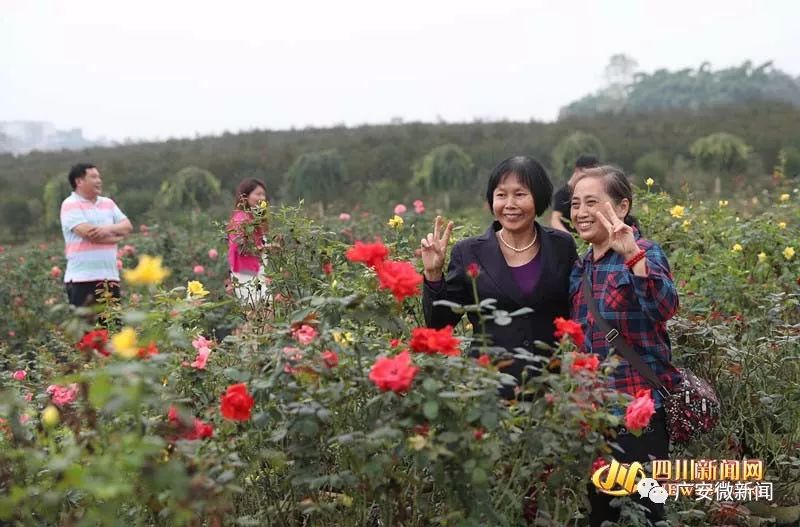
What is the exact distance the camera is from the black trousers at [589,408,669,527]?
2.03m

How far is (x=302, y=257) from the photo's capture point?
2.58 metres

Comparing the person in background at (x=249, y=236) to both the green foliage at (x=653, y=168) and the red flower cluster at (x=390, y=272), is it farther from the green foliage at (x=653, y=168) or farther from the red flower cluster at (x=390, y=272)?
the green foliage at (x=653, y=168)

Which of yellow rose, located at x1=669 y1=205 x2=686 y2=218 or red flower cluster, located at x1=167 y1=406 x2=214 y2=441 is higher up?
yellow rose, located at x1=669 y1=205 x2=686 y2=218

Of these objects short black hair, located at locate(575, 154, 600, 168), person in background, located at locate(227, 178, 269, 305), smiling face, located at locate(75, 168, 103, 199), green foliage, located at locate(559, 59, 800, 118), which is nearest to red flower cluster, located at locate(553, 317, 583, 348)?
person in background, located at locate(227, 178, 269, 305)

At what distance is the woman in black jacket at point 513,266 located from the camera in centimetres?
213

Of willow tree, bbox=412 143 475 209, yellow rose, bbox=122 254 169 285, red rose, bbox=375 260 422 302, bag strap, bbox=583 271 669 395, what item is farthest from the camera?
willow tree, bbox=412 143 475 209

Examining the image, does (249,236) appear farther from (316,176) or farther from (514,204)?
(316,176)

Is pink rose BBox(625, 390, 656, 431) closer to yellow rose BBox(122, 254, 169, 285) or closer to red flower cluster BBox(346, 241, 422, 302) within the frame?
red flower cluster BBox(346, 241, 422, 302)

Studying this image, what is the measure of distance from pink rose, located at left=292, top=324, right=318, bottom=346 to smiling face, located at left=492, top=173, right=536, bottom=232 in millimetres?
757

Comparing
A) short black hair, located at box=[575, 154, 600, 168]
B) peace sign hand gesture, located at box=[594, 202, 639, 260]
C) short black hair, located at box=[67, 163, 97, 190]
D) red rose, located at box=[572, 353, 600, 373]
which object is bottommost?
red rose, located at box=[572, 353, 600, 373]

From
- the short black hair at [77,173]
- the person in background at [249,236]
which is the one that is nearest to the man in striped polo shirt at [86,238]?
the short black hair at [77,173]

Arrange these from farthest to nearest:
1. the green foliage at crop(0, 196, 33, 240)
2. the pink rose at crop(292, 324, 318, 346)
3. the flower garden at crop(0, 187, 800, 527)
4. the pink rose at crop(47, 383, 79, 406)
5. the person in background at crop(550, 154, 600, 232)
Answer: the green foliage at crop(0, 196, 33, 240), the person in background at crop(550, 154, 600, 232), the pink rose at crop(47, 383, 79, 406), the pink rose at crop(292, 324, 318, 346), the flower garden at crop(0, 187, 800, 527)

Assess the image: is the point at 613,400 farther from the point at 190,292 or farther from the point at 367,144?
the point at 367,144

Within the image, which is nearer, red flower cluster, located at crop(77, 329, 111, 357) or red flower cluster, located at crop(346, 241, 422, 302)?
→ red flower cluster, located at crop(77, 329, 111, 357)
